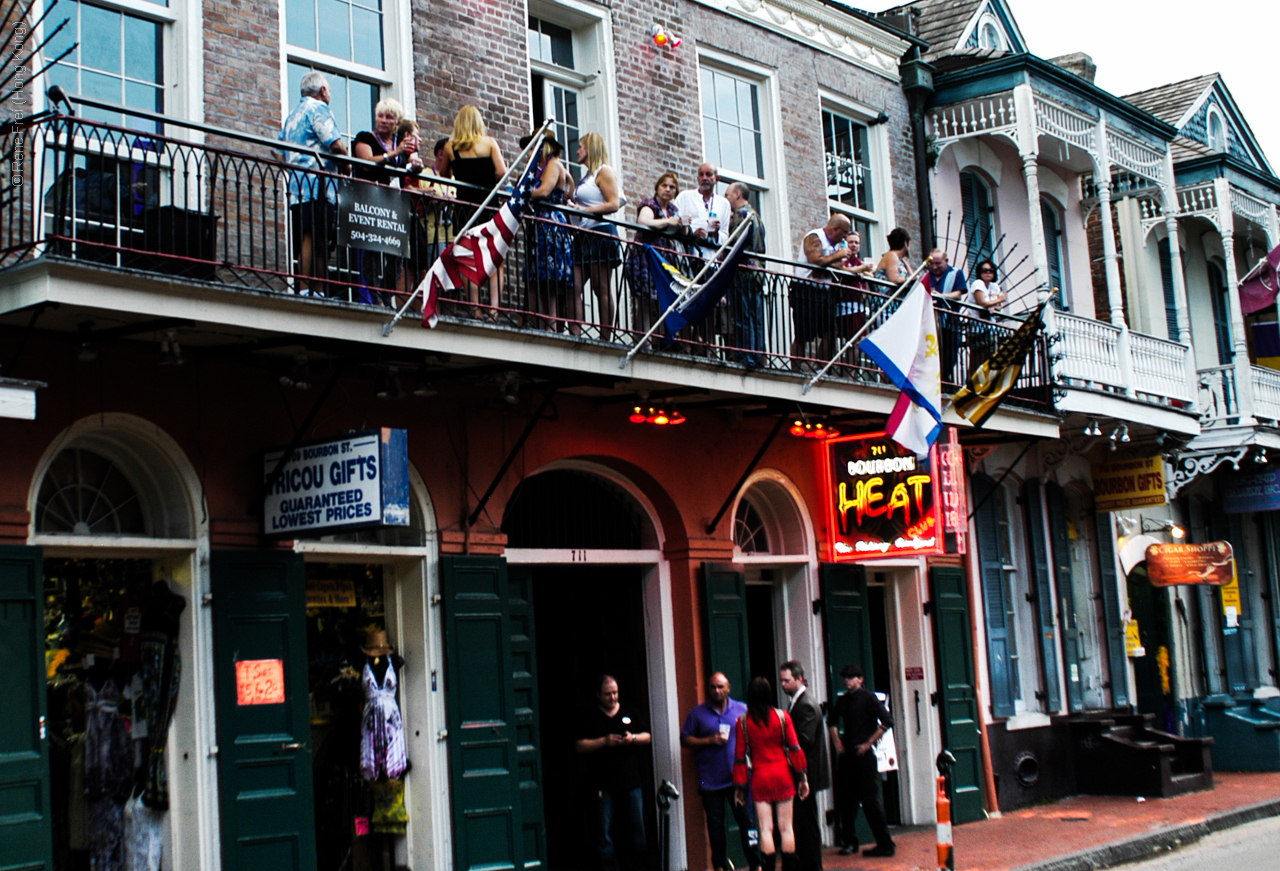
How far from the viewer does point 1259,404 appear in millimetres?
21250

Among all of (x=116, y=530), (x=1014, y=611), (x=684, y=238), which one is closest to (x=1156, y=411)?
(x=1014, y=611)

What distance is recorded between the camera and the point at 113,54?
10430 millimetres

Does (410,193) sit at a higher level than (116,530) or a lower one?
higher

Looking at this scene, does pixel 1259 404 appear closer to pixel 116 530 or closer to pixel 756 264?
pixel 756 264

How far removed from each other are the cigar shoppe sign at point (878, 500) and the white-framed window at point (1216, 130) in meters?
12.4

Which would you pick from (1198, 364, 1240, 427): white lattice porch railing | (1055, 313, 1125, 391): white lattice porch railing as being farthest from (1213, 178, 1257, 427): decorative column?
(1055, 313, 1125, 391): white lattice porch railing

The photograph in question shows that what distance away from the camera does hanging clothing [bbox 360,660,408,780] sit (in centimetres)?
1097

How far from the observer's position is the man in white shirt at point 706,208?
528 inches

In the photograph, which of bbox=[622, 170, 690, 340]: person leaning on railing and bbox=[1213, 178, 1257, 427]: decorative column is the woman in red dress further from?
bbox=[1213, 178, 1257, 427]: decorative column

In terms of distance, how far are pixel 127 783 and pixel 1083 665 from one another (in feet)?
42.7

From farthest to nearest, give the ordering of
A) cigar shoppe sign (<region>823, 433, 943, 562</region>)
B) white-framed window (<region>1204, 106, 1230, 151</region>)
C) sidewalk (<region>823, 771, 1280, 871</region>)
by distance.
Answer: white-framed window (<region>1204, 106, 1230, 151</region>) < cigar shoppe sign (<region>823, 433, 943, 562</region>) < sidewalk (<region>823, 771, 1280, 871</region>)

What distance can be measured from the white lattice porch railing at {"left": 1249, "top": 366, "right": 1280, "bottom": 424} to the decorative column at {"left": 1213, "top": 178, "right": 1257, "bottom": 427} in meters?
0.15

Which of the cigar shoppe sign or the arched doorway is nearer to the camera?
the arched doorway

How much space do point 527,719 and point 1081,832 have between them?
238 inches
